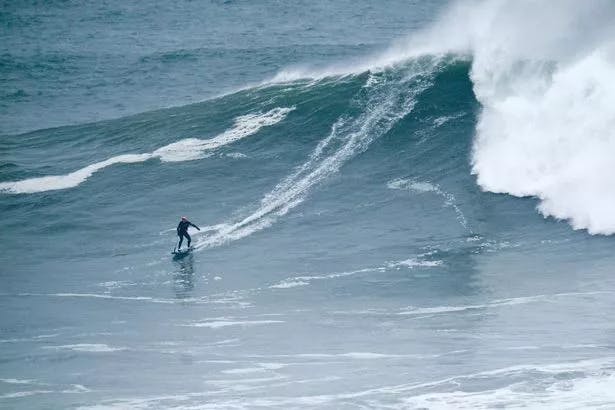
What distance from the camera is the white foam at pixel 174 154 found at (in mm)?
26688

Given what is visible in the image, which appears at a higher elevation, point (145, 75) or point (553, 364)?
point (145, 75)

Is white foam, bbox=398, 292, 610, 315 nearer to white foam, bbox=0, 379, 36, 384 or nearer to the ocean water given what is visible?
the ocean water

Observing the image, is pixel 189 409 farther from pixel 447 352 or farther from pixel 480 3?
pixel 480 3

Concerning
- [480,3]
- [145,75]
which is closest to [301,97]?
[480,3]

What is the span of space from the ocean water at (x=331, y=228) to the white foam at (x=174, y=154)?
3.5 inches

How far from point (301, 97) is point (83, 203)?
25.8ft

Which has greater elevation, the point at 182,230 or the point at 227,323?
the point at 182,230

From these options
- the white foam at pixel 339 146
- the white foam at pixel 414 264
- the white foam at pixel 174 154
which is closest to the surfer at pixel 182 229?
the white foam at pixel 339 146

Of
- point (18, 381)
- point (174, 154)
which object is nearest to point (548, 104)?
point (174, 154)

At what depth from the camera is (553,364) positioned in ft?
45.3

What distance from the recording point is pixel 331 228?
72.8 feet

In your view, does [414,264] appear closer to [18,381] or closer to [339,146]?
[339,146]

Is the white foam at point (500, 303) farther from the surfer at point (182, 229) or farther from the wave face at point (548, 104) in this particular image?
the surfer at point (182, 229)

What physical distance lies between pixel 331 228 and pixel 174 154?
7177 mm
